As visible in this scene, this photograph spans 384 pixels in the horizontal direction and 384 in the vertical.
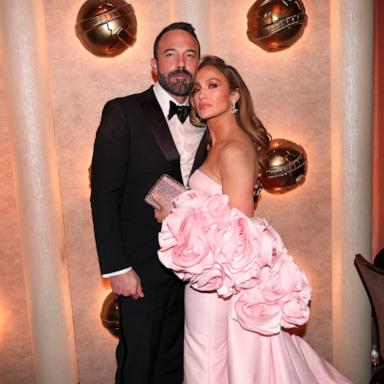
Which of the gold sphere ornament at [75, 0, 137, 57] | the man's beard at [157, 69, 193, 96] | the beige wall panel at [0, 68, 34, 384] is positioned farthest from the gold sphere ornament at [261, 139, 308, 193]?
the beige wall panel at [0, 68, 34, 384]

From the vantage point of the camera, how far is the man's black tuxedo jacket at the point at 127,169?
7.34ft

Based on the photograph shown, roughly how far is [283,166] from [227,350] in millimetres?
1145

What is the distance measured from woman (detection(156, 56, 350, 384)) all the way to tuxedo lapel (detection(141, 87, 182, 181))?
129mm

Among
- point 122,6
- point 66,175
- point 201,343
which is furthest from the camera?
point 66,175

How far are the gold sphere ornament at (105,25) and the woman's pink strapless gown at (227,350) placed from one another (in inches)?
38.5

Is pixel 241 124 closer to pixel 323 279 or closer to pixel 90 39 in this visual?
pixel 90 39

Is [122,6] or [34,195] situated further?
[34,195]

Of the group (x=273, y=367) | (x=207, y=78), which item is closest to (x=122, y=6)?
(x=207, y=78)

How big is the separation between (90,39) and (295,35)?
1191mm

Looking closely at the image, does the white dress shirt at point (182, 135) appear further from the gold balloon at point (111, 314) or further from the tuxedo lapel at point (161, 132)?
the gold balloon at point (111, 314)

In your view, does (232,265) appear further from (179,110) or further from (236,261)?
(179,110)

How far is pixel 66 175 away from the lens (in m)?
2.98

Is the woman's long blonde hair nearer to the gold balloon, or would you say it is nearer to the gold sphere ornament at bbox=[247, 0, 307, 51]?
the gold sphere ornament at bbox=[247, 0, 307, 51]

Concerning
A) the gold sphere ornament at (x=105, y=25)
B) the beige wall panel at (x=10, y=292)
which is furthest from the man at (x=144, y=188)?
the beige wall panel at (x=10, y=292)
